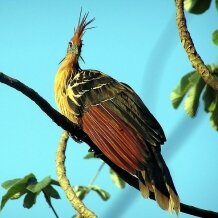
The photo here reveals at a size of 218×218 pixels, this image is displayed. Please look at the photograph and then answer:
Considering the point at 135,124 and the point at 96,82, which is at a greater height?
the point at 96,82

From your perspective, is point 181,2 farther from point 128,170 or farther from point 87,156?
point 87,156

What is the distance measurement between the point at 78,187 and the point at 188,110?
59.4 inches

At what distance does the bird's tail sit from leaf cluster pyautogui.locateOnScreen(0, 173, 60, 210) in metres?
0.84

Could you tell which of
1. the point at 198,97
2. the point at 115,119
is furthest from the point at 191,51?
the point at 115,119

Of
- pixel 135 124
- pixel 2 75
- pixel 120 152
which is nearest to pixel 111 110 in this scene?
pixel 135 124

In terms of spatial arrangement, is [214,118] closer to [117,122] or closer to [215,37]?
[215,37]

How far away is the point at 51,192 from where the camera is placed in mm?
4820

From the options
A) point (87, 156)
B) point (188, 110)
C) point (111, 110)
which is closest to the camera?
point (188, 110)

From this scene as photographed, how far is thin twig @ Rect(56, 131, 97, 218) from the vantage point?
4.18m

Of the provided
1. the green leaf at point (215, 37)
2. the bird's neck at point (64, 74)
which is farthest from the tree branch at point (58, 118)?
the green leaf at point (215, 37)

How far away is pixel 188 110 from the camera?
16.9 feet

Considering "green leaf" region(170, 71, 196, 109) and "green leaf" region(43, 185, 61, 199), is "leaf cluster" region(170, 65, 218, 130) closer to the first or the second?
"green leaf" region(170, 71, 196, 109)

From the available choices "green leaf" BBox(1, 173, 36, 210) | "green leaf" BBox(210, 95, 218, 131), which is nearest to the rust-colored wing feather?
"green leaf" BBox(210, 95, 218, 131)

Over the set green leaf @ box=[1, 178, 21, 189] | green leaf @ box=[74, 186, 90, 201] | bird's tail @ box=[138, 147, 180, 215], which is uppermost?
green leaf @ box=[1, 178, 21, 189]
